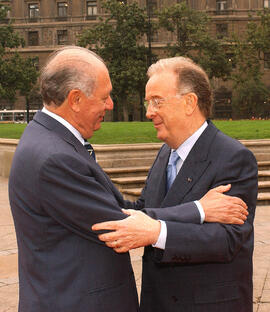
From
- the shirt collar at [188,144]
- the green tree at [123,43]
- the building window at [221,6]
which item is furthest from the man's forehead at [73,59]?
the building window at [221,6]

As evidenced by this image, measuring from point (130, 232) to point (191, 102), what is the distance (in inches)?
32.0

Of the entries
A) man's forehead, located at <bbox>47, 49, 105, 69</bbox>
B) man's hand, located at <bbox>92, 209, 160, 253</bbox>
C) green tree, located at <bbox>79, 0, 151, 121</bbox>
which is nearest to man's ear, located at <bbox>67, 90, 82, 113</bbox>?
man's forehead, located at <bbox>47, 49, 105, 69</bbox>

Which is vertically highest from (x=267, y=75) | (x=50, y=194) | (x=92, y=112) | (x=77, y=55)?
(x=77, y=55)

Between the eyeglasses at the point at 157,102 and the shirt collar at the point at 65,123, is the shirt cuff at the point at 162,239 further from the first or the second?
the eyeglasses at the point at 157,102

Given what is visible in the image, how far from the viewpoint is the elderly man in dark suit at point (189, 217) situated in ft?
8.08

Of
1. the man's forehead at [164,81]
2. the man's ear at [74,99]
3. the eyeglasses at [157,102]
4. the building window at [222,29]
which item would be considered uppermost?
the building window at [222,29]

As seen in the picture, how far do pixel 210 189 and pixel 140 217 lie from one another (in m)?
0.44

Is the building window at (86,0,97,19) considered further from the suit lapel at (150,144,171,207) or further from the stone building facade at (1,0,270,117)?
the suit lapel at (150,144,171,207)

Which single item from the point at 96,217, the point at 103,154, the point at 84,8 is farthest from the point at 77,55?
the point at 84,8

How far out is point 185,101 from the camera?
110 inches

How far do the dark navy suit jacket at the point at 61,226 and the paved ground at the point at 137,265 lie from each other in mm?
2959

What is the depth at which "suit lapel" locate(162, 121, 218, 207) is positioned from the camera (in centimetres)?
271

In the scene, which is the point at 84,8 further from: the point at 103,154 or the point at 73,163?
the point at 73,163

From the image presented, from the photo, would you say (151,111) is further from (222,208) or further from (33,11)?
(33,11)
